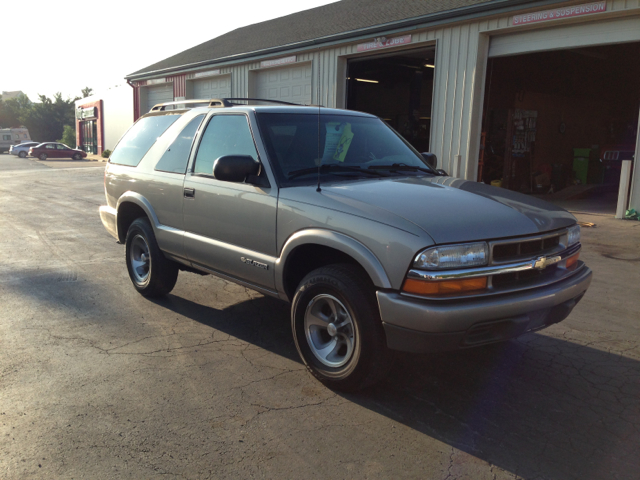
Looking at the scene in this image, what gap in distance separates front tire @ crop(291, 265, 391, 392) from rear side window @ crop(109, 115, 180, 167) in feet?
8.90

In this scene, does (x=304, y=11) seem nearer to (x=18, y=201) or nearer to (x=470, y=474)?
(x=18, y=201)

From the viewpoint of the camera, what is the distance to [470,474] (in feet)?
9.11

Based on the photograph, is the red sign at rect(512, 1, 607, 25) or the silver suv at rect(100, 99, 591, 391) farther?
the red sign at rect(512, 1, 607, 25)

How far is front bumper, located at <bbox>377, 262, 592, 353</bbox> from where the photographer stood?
10.2ft

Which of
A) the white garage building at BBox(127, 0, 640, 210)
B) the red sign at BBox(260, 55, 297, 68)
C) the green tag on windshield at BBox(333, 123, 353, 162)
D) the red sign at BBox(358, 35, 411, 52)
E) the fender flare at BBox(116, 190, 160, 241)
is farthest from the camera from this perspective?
the red sign at BBox(260, 55, 297, 68)

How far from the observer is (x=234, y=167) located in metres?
4.01

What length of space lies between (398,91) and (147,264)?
21949 mm

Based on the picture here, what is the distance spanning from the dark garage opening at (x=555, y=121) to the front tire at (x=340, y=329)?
12.2 metres

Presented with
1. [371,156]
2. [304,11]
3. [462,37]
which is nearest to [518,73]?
[462,37]

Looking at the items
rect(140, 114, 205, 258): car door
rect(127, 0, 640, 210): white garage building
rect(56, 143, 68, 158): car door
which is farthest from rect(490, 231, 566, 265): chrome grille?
rect(56, 143, 68, 158): car door

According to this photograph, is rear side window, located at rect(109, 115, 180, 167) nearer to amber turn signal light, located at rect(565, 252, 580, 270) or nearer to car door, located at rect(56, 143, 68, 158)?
amber turn signal light, located at rect(565, 252, 580, 270)

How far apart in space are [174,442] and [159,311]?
2.47 meters

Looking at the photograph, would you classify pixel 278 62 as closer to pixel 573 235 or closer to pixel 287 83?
pixel 287 83

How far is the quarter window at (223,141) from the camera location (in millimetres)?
4461
